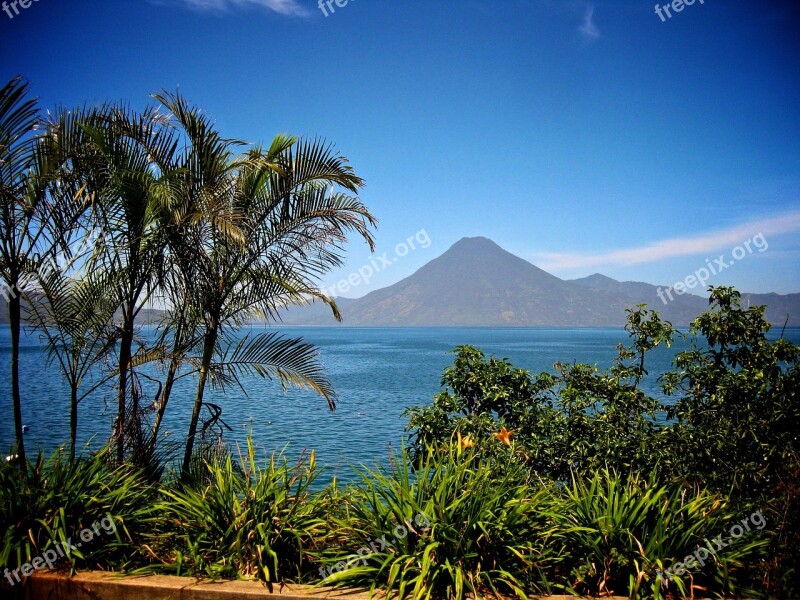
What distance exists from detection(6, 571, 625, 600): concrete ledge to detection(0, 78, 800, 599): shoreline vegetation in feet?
0.31

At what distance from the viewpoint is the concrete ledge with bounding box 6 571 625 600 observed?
10.9 feet

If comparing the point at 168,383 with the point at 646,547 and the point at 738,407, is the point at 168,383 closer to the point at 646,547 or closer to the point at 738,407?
the point at 646,547

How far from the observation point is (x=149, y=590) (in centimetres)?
339

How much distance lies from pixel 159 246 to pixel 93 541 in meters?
3.08

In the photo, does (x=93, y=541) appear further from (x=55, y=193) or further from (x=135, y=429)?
(x=55, y=193)

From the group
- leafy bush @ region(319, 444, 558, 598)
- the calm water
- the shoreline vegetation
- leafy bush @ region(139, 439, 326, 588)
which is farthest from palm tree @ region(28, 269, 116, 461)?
the calm water

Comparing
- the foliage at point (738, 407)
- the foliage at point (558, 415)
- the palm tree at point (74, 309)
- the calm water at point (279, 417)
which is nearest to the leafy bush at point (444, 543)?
the foliage at point (558, 415)

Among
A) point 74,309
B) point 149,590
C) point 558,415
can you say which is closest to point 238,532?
point 149,590

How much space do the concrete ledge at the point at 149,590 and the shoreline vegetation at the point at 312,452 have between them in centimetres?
9

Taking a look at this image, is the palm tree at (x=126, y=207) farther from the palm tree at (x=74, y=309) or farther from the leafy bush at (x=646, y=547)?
the leafy bush at (x=646, y=547)

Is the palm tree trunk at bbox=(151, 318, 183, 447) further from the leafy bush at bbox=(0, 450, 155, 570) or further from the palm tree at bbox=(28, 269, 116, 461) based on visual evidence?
the leafy bush at bbox=(0, 450, 155, 570)

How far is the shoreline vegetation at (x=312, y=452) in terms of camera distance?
3617 millimetres

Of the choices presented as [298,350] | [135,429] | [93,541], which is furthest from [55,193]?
[93,541]

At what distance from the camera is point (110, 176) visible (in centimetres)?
566
